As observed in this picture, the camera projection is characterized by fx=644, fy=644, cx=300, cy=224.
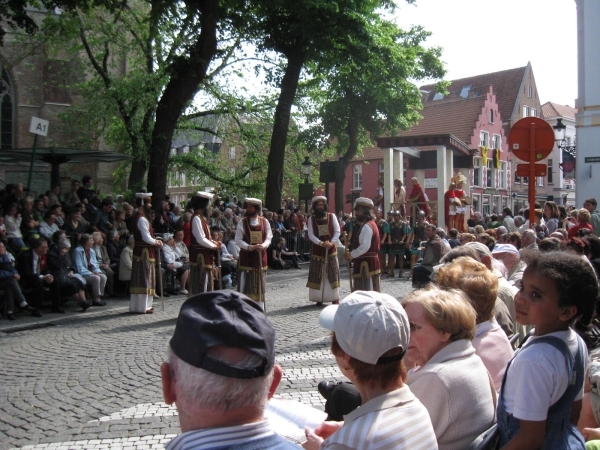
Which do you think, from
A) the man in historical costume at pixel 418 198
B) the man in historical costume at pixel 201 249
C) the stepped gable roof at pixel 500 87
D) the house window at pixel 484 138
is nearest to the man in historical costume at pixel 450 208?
the man in historical costume at pixel 418 198

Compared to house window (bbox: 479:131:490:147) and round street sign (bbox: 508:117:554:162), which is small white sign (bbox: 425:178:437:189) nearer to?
house window (bbox: 479:131:490:147)

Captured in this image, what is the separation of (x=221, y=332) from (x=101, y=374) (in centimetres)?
604

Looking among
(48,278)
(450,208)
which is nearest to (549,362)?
(48,278)

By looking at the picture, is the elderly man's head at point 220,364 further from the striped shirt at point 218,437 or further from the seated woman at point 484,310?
the seated woman at point 484,310

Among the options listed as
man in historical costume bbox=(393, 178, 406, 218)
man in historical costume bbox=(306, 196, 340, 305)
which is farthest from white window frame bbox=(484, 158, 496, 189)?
man in historical costume bbox=(306, 196, 340, 305)

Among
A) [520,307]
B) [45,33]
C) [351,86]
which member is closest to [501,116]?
[351,86]

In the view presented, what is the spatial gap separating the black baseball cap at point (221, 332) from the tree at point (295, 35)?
18590 mm

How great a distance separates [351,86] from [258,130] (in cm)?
850

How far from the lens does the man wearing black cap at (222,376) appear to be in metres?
1.79

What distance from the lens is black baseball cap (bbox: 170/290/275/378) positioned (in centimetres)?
179

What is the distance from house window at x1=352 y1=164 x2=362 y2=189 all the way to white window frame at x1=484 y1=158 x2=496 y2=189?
11.4 metres

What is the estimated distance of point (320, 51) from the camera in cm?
2273

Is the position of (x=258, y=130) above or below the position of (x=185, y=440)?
above

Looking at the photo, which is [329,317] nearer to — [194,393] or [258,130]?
[194,393]
